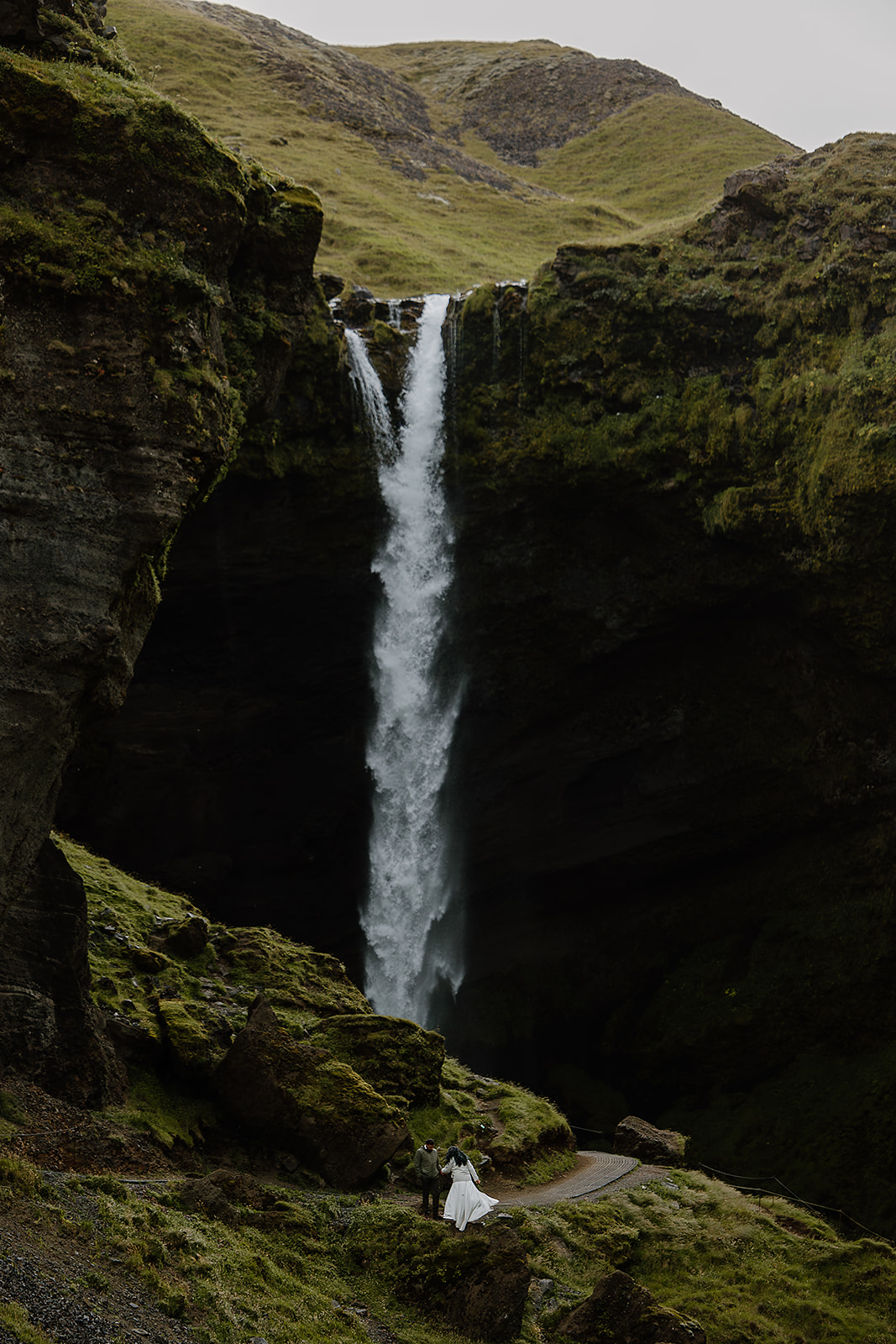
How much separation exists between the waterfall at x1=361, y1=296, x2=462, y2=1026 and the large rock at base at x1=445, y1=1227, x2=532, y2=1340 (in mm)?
16656

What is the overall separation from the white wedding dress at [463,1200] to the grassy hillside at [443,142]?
28.6 meters

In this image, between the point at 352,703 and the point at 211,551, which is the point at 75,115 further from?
the point at 352,703

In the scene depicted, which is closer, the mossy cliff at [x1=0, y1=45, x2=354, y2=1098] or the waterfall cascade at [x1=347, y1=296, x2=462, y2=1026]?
the mossy cliff at [x1=0, y1=45, x2=354, y2=1098]

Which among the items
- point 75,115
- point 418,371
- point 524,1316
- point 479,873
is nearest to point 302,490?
point 418,371

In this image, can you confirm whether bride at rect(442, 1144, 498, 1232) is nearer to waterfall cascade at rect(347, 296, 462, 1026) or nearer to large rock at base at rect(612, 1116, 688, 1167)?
large rock at base at rect(612, 1116, 688, 1167)

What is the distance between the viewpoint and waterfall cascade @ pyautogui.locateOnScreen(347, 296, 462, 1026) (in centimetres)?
2738

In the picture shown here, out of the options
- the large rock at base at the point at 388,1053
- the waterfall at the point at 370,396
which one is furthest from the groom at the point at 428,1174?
the waterfall at the point at 370,396

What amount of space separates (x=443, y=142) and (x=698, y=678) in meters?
42.5

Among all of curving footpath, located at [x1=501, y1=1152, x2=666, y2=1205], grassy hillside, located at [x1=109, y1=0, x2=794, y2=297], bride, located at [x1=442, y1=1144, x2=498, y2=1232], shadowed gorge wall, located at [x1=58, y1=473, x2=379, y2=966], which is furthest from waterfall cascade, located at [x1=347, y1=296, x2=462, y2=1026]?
bride, located at [x1=442, y1=1144, x2=498, y2=1232]

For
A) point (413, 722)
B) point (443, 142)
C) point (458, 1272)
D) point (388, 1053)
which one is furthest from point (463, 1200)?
point (443, 142)

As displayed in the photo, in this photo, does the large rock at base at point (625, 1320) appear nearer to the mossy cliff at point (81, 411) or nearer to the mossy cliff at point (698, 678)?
the mossy cliff at point (81, 411)

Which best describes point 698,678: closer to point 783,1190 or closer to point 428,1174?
point 783,1190

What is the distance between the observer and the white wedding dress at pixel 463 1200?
11906 mm

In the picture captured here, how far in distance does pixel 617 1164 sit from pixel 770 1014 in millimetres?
10799
